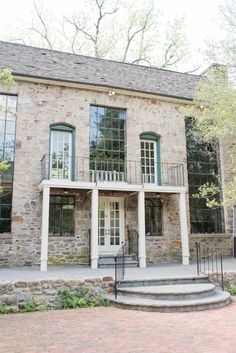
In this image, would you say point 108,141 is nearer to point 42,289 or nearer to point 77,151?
point 77,151

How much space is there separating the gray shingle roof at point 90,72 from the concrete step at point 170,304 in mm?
8539

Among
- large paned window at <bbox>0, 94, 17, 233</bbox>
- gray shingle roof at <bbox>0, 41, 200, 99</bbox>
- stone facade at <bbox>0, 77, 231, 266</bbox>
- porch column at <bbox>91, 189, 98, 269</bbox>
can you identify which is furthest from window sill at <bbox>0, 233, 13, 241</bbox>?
gray shingle roof at <bbox>0, 41, 200, 99</bbox>

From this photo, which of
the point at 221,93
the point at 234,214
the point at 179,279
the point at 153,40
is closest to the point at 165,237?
the point at 234,214

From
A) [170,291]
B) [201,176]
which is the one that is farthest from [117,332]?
[201,176]

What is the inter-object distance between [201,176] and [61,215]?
6.26 m

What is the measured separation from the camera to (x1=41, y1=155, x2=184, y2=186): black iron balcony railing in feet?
39.9

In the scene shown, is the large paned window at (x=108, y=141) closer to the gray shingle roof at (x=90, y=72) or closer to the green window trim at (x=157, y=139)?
the green window trim at (x=157, y=139)

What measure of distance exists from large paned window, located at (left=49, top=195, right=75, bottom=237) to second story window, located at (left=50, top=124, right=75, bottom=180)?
0.85m

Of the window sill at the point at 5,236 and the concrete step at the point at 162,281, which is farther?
the window sill at the point at 5,236

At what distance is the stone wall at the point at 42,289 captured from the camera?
718 cm

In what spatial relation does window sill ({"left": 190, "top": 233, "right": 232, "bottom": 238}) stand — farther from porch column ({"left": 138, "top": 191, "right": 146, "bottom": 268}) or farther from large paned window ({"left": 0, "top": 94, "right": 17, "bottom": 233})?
large paned window ({"left": 0, "top": 94, "right": 17, "bottom": 233})

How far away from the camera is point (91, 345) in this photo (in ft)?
15.5

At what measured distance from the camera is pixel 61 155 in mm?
12391

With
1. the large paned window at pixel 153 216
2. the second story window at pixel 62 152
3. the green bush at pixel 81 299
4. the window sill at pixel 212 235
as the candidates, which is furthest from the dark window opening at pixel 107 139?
the green bush at pixel 81 299
